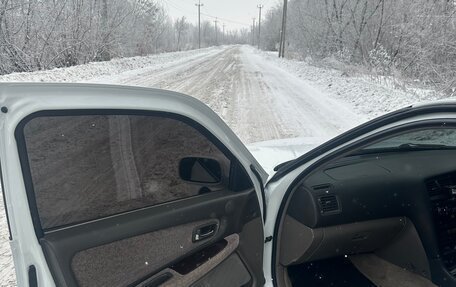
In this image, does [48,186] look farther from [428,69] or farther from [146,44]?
[146,44]

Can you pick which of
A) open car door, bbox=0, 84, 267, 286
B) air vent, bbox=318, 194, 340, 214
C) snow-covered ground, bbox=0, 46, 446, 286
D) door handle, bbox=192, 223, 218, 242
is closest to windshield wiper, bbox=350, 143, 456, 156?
air vent, bbox=318, 194, 340, 214

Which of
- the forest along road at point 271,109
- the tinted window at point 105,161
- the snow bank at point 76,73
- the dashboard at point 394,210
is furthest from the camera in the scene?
the snow bank at point 76,73

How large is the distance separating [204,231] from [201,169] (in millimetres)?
344

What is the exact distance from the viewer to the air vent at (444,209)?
2.69 metres

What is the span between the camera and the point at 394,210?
279cm

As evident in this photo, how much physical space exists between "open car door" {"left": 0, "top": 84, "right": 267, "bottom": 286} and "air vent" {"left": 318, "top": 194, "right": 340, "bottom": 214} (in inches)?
22.1

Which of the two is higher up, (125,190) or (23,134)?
(23,134)

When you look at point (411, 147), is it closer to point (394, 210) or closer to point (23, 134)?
point (394, 210)

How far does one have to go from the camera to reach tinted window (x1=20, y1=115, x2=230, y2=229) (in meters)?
1.33

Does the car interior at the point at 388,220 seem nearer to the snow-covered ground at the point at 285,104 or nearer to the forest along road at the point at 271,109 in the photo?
the snow-covered ground at the point at 285,104

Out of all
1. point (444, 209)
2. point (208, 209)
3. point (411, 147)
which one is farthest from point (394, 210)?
point (208, 209)

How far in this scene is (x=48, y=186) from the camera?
1.36 m

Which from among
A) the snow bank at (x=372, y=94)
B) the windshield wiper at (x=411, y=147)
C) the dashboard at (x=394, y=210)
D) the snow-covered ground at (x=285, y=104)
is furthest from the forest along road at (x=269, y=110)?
the dashboard at (x=394, y=210)

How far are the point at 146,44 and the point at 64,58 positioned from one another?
1671 cm
